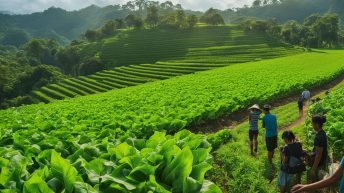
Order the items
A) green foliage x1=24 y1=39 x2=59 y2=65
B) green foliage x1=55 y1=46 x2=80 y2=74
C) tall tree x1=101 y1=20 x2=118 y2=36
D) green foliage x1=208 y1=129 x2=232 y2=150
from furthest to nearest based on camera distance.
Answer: tall tree x1=101 y1=20 x2=118 y2=36 < green foliage x1=24 y1=39 x2=59 y2=65 < green foliage x1=55 y1=46 x2=80 y2=74 < green foliage x1=208 y1=129 x2=232 y2=150

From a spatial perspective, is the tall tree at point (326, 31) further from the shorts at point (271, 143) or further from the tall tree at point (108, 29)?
the shorts at point (271, 143)

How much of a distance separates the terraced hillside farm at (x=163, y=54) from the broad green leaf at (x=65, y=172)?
5943 centimetres

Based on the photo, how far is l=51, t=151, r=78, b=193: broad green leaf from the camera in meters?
5.35

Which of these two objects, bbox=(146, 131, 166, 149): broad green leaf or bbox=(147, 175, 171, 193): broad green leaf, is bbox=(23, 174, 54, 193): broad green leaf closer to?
bbox=(147, 175, 171, 193): broad green leaf

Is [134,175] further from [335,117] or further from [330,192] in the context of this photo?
[335,117]

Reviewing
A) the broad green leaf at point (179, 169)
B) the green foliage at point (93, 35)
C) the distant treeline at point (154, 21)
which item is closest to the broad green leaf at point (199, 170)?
the broad green leaf at point (179, 169)

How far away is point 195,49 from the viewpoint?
95.4 m

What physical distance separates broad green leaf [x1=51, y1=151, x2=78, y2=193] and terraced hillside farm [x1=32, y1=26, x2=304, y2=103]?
195 feet

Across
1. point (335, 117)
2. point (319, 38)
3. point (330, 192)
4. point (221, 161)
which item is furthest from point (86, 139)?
point (319, 38)

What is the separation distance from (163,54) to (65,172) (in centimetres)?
9070

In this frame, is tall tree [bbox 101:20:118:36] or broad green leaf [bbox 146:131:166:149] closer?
broad green leaf [bbox 146:131:166:149]

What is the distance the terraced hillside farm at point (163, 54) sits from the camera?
225 ft

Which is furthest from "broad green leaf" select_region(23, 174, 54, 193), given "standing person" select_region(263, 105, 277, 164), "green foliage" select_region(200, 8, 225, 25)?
"green foliage" select_region(200, 8, 225, 25)

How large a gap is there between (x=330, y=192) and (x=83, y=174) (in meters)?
6.86
